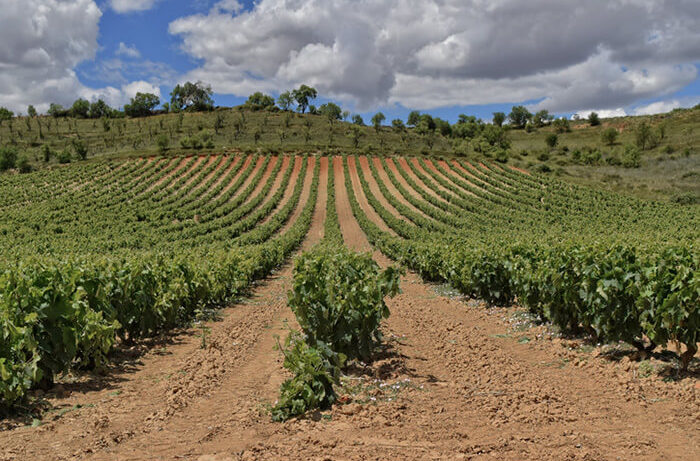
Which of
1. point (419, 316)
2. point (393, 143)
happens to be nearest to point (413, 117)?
point (393, 143)

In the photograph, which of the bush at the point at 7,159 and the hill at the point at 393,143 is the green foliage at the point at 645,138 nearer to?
the hill at the point at 393,143

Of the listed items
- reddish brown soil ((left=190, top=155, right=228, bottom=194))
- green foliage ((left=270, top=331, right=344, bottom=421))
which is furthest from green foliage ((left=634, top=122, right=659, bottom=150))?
green foliage ((left=270, top=331, right=344, bottom=421))

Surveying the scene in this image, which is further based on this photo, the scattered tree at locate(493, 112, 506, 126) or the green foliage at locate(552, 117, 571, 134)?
the scattered tree at locate(493, 112, 506, 126)

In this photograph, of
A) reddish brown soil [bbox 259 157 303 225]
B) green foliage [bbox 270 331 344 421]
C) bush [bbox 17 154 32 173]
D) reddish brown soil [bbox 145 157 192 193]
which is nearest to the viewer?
green foliage [bbox 270 331 344 421]

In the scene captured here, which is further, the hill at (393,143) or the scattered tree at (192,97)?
the scattered tree at (192,97)

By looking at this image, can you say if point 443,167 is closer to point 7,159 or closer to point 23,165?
point 23,165

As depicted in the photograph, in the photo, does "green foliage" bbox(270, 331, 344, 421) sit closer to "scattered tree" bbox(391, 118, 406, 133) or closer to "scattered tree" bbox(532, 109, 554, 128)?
"scattered tree" bbox(391, 118, 406, 133)

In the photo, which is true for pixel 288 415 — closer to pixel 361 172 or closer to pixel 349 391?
pixel 349 391

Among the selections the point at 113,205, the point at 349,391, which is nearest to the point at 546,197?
the point at 113,205

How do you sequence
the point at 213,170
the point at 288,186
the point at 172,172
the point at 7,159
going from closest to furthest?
the point at 288,186
the point at 172,172
the point at 213,170
the point at 7,159

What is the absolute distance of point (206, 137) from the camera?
9531cm

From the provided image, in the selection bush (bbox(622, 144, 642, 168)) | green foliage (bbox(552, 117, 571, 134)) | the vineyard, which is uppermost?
green foliage (bbox(552, 117, 571, 134))

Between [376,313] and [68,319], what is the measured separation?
188 inches

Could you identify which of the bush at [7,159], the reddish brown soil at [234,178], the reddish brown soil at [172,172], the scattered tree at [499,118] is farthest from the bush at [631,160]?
the bush at [7,159]
